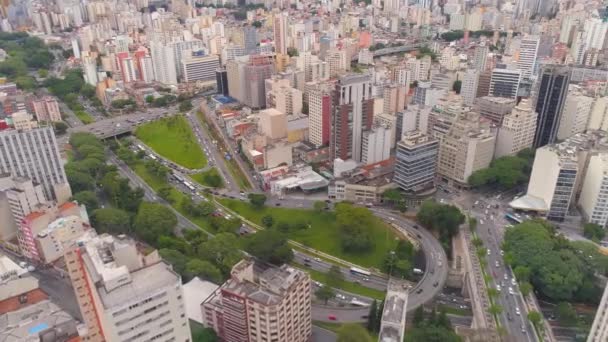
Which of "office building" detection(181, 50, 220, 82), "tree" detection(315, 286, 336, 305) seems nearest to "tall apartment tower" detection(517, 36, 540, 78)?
"office building" detection(181, 50, 220, 82)

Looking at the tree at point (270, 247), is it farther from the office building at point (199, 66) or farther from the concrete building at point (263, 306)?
the office building at point (199, 66)

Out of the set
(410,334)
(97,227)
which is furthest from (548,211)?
(97,227)

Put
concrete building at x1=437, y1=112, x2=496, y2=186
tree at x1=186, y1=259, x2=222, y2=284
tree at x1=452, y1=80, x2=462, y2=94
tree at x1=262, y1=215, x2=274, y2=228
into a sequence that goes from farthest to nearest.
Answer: tree at x1=452, y1=80, x2=462, y2=94, concrete building at x1=437, y1=112, x2=496, y2=186, tree at x1=262, y1=215, x2=274, y2=228, tree at x1=186, y1=259, x2=222, y2=284

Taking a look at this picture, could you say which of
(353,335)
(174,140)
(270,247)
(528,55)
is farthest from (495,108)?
(174,140)

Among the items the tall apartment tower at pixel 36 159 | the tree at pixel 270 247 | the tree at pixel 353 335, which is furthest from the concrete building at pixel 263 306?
the tall apartment tower at pixel 36 159

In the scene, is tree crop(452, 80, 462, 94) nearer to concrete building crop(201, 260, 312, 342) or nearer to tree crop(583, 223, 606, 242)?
tree crop(583, 223, 606, 242)

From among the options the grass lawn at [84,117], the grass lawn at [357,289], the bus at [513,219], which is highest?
the grass lawn at [84,117]

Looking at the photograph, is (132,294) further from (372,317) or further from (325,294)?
(325,294)
